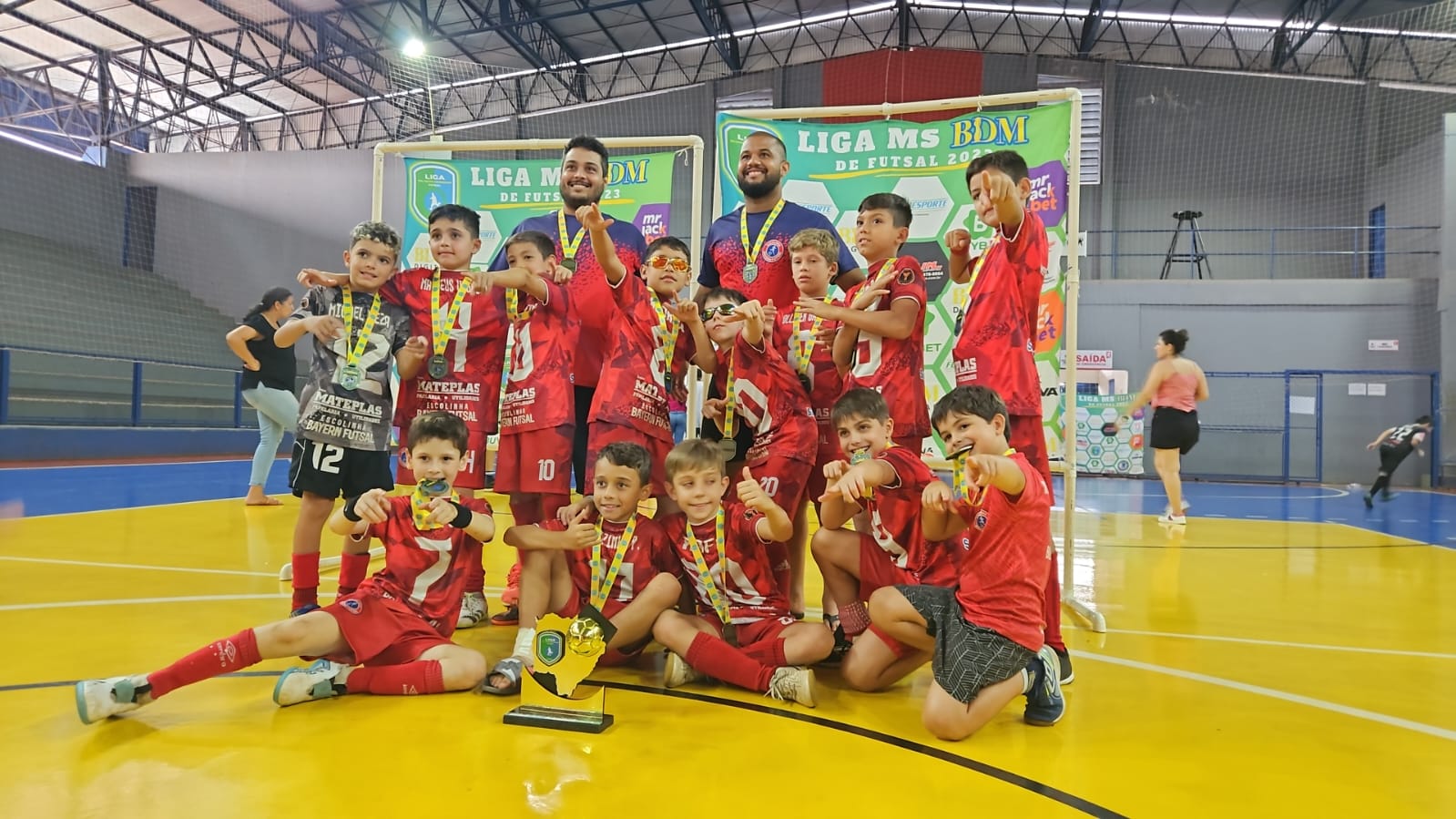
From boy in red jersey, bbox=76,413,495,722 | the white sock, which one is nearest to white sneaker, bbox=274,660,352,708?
boy in red jersey, bbox=76,413,495,722

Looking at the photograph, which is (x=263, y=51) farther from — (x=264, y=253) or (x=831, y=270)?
(x=831, y=270)

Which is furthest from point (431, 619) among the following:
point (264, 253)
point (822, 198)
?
point (264, 253)

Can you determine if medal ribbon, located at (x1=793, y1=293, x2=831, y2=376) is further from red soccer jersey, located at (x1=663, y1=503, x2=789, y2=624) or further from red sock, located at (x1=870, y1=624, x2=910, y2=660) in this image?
red sock, located at (x1=870, y1=624, x2=910, y2=660)

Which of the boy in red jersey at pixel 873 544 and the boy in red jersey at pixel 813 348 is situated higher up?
the boy in red jersey at pixel 813 348

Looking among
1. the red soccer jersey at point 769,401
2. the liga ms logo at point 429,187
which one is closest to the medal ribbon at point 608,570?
the red soccer jersey at point 769,401

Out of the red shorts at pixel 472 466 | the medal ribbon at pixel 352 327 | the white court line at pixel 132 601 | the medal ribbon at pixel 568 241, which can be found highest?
the medal ribbon at pixel 568 241

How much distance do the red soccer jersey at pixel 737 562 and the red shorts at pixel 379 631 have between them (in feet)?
2.78

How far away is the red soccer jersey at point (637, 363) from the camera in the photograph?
3092 millimetres

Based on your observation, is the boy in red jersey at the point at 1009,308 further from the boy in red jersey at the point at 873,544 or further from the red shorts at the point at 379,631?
the red shorts at the point at 379,631

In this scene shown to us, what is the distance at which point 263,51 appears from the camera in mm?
16953

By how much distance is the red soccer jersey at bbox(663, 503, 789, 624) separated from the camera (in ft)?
9.25

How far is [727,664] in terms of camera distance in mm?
2602

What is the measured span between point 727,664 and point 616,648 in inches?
17.7

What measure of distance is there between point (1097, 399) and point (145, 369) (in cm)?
1571
